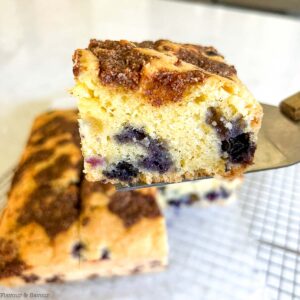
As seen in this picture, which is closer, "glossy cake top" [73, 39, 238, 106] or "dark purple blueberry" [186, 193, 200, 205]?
"glossy cake top" [73, 39, 238, 106]

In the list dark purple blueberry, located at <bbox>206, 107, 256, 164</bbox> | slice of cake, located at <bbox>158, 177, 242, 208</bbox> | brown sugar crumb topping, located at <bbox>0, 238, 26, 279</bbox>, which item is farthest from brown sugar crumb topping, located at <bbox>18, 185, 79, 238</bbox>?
dark purple blueberry, located at <bbox>206, 107, 256, 164</bbox>

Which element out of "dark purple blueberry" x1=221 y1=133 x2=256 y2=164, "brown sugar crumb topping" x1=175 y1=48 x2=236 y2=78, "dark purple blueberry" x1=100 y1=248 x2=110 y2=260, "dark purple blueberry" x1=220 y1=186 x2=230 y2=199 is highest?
"brown sugar crumb topping" x1=175 y1=48 x2=236 y2=78

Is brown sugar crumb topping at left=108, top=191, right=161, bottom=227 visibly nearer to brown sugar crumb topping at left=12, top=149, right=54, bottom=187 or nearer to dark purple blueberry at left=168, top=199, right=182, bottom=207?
Answer: dark purple blueberry at left=168, top=199, right=182, bottom=207

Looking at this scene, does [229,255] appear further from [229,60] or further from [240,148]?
[229,60]

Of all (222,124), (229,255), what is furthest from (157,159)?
(229,255)

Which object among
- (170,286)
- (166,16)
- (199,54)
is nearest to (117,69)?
(199,54)

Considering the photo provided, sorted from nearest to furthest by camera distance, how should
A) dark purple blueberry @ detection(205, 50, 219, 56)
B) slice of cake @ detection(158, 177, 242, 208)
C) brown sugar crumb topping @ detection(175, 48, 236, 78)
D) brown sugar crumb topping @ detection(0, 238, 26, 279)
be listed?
brown sugar crumb topping @ detection(175, 48, 236, 78) → dark purple blueberry @ detection(205, 50, 219, 56) → brown sugar crumb topping @ detection(0, 238, 26, 279) → slice of cake @ detection(158, 177, 242, 208)

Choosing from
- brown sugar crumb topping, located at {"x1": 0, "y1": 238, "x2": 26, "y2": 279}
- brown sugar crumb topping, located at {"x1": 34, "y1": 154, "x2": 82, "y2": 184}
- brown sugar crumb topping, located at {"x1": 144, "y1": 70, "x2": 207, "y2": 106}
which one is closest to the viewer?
brown sugar crumb topping, located at {"x1": 144, "y1": 70, "x2": 207, "y2": 106}
